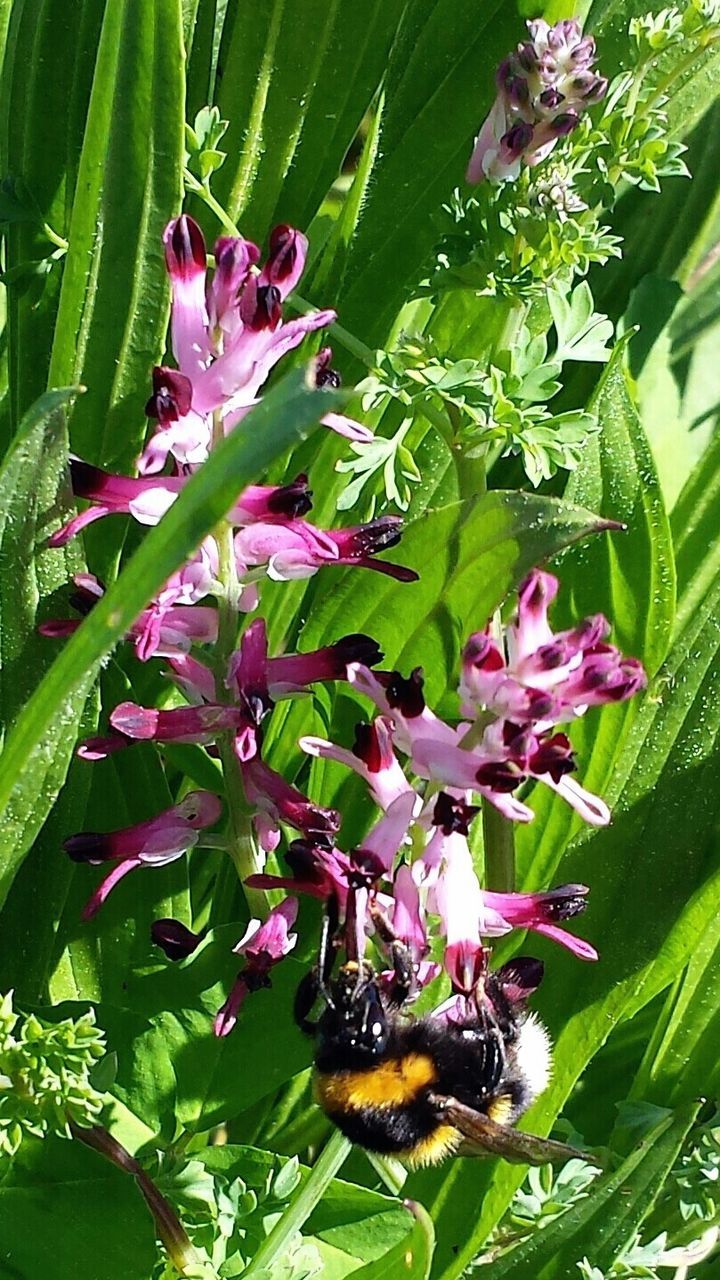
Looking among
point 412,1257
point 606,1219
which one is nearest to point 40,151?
point 412,1257

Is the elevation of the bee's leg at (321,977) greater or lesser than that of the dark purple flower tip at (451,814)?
lesser

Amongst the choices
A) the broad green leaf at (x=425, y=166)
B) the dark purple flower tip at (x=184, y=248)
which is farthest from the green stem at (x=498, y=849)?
the broad green leaf at (x=425, y=166)

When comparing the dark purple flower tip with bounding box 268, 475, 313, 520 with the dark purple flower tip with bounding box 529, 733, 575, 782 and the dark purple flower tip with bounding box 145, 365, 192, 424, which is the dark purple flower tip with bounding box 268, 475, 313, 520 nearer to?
the dark purple flower tip with bounding box 145, 365, 192, 424

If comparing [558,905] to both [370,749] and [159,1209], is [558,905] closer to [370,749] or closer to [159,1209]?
[370,749]

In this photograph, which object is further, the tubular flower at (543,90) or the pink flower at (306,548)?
the tubular flower at (543,90)

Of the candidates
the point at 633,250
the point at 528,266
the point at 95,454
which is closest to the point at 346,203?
the point at 528,266

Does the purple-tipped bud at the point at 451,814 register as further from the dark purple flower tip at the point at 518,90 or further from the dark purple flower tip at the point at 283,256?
the dark purple flower tip at the point at 518,90

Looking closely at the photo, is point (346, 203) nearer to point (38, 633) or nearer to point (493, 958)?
point (38, 633)
